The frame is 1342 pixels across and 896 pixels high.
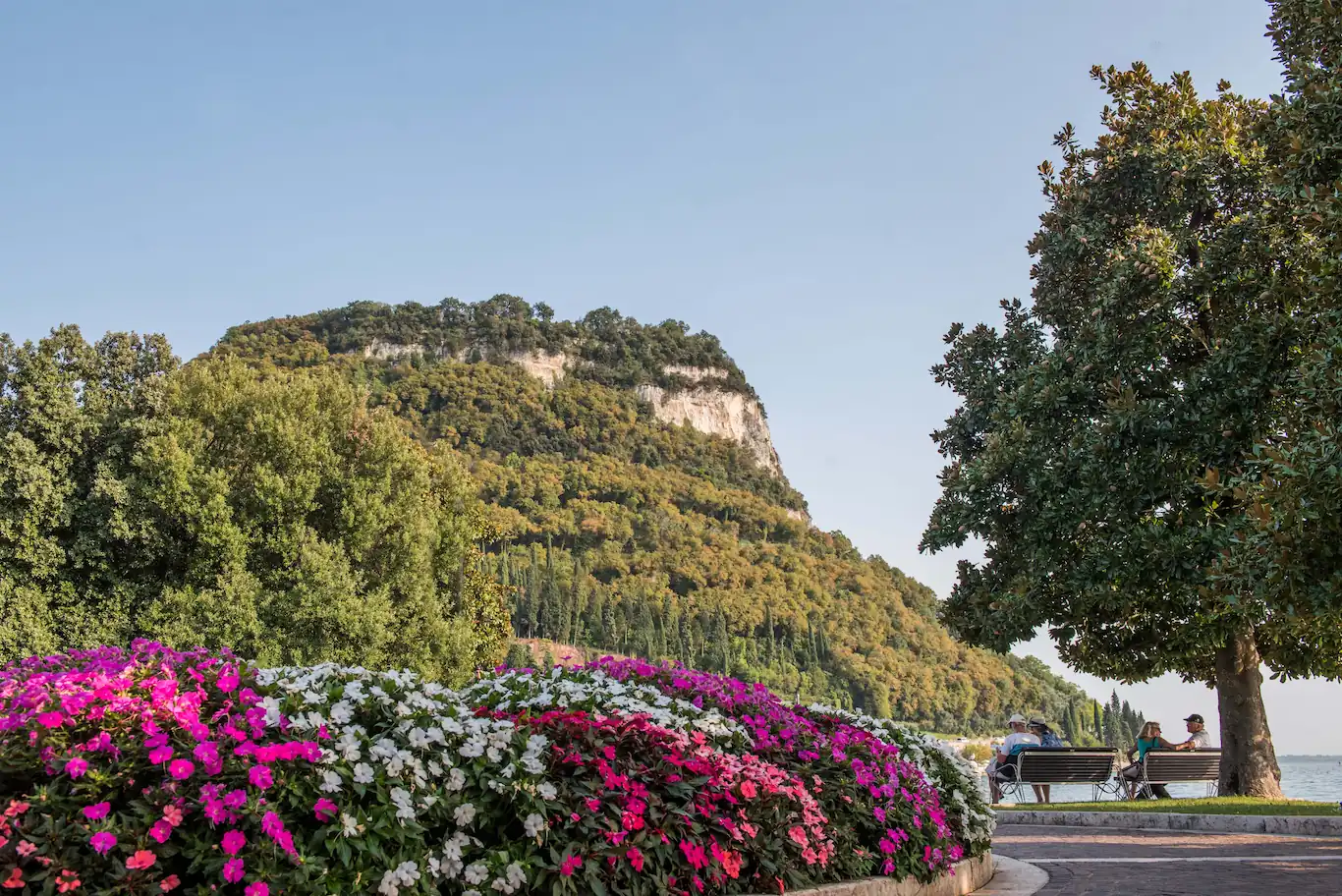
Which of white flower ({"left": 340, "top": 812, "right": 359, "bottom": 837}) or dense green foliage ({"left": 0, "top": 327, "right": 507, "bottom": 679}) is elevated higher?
dense green foliage ({"left": 0, "top": 327, "right": 507, "bottom": 679})

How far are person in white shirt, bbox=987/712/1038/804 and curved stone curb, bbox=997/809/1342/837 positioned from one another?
1.51 m

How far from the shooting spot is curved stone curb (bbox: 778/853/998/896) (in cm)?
504

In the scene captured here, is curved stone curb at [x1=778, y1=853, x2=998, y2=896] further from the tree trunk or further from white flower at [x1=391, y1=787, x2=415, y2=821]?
the tree trunk

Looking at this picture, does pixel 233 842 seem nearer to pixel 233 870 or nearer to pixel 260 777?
pixel 233 870

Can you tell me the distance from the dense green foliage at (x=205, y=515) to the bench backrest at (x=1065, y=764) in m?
13.9

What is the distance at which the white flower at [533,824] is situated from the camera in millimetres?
4082

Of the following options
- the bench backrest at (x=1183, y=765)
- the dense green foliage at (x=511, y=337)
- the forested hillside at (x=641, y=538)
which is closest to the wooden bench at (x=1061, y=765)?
the bench backrest at (x=1183, y=765)

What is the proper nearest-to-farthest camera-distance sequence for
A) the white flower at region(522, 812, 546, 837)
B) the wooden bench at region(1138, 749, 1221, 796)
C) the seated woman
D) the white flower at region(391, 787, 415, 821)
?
1. the white flower at region(391, 787, 415, 821)
2. the white flower at region(522, 812, 546, 837)
3. the wooden bench at region(1138, 749, 1221, 796)
4. the seated woman

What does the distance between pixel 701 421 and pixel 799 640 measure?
62451 millimetres

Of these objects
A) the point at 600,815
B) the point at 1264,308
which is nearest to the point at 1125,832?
the point at 1264,308

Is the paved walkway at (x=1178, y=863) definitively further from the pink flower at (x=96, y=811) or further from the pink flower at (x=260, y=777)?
the pink flower at (x=96, y=811)

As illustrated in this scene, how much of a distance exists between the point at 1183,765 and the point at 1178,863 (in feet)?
27.1

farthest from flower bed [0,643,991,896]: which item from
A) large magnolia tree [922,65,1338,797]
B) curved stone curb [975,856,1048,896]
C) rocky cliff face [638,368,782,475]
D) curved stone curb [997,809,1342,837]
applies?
rocky cliff face [638,368,782,475]

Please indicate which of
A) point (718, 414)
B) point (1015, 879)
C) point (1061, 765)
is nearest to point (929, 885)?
point (1015, 879)
